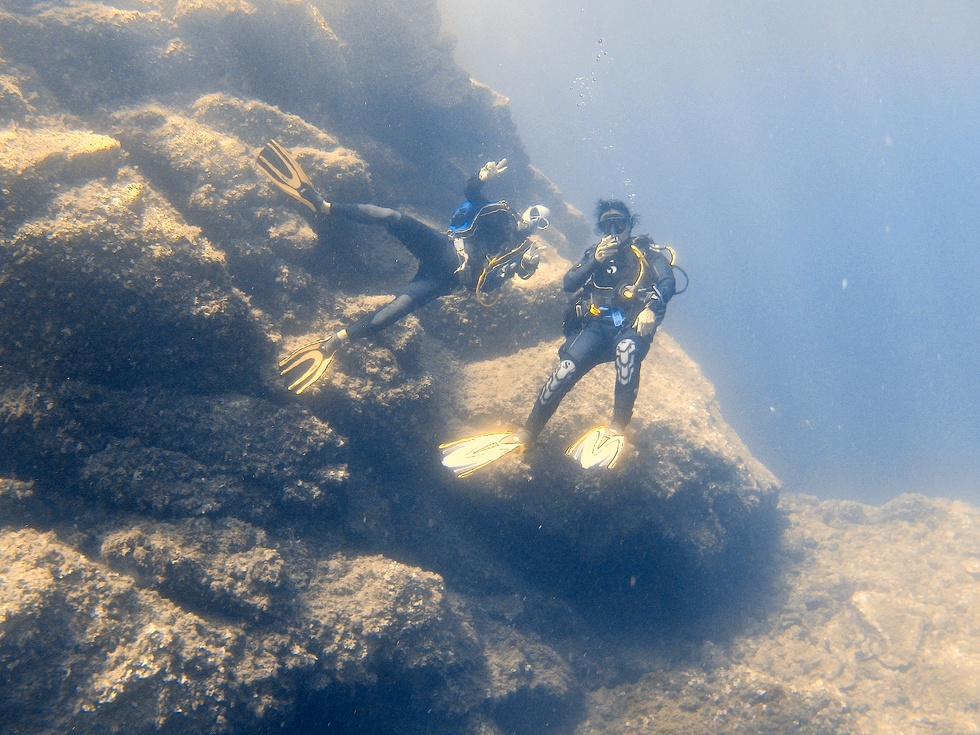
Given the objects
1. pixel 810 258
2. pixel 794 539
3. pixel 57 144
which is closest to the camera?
pixel 57 144

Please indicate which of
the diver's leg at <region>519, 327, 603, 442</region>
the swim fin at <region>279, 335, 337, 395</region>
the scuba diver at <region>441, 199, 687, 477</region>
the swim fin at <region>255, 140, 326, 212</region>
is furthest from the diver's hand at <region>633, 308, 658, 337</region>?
the swim fin at <region>255, 140, 326, 212</region>

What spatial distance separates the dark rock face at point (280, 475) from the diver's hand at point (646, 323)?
48.8 inches

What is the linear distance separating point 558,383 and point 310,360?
264 centimetres

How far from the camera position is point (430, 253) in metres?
6.07

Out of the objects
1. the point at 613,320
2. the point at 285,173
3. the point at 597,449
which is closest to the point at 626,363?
the point at 613,320

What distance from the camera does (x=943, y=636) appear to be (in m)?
9.65

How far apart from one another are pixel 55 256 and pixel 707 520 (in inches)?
311

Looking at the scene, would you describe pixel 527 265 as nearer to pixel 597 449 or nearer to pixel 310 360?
pixel 597 449

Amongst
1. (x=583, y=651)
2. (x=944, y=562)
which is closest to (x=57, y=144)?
(x=583, y=651)

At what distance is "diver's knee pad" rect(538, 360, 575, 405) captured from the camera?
540 centimetres

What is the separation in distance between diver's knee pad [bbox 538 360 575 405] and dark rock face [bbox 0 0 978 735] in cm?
82

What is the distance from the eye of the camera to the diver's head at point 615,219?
253 inches

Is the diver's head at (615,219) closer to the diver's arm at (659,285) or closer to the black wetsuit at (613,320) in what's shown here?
the black wetsuit at (613,320)

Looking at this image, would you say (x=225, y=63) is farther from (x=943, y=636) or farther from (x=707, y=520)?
(x=943, y=636)
